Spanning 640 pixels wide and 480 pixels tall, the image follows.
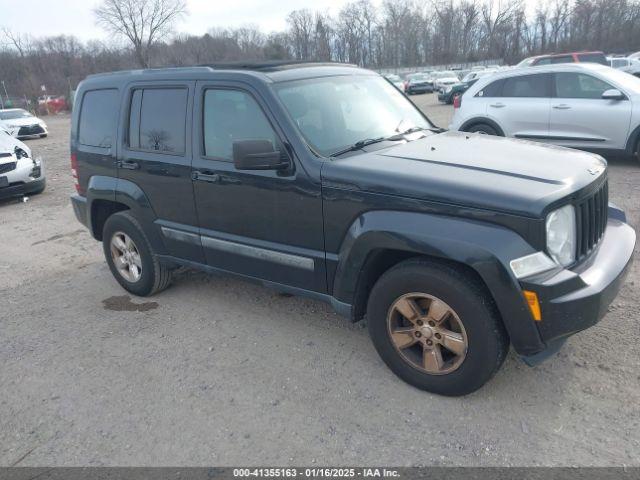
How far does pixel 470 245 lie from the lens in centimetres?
265

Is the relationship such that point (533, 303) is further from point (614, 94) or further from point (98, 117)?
point (614, 94)

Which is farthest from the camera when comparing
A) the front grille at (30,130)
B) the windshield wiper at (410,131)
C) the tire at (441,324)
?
the front grille at (30,130)

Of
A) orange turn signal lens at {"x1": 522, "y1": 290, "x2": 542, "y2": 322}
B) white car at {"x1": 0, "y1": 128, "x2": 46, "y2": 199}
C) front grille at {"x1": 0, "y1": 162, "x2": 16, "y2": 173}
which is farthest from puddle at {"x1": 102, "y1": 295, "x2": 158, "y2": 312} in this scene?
front grille at {"x1": 0, "y1": 162, "x2": 16, "y2": 173}

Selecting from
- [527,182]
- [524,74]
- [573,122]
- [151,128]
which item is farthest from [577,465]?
[524,74]

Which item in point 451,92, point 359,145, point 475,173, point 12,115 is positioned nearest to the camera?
point 475,173

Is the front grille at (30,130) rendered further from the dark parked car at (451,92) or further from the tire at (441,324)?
the tire at (441,324)

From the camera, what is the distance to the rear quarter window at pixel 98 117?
4574 mm

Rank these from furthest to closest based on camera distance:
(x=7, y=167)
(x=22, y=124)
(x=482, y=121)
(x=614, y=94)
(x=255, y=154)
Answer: (x=22, y=124), (x=482, y=121), (x=7, y=167), (x=614, y=94), (x=255, y=154)

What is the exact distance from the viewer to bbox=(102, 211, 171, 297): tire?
460cm

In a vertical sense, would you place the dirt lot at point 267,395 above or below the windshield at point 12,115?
below

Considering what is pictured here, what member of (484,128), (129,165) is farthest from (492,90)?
(129,165)

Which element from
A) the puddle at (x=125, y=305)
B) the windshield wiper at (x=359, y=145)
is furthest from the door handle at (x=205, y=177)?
the puddle at (x=125, y=305)

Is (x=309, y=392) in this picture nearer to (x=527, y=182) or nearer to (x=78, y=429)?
(x=78, y=429)

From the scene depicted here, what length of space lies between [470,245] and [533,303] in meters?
0.42
